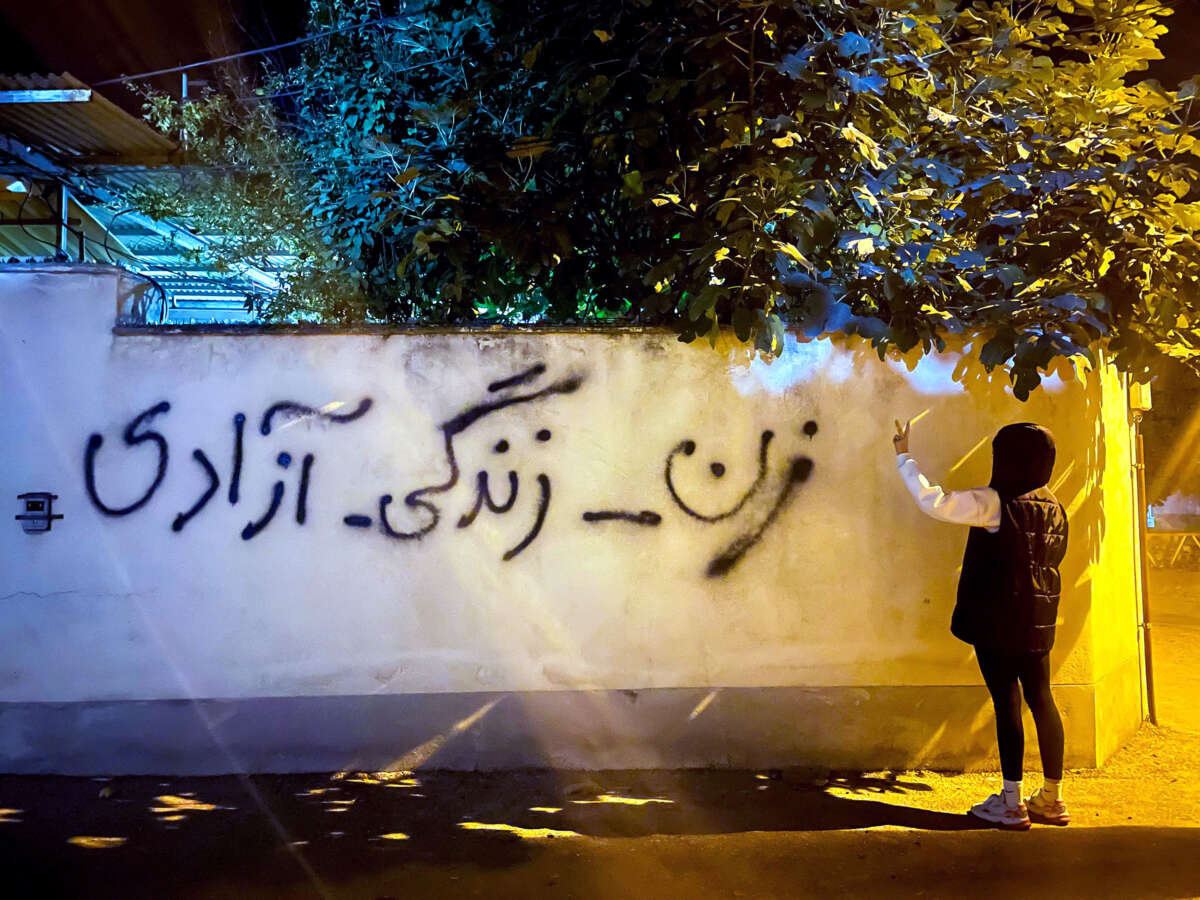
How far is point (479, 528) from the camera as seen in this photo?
4578mm

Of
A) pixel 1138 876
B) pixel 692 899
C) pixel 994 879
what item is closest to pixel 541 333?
pixel 692 899

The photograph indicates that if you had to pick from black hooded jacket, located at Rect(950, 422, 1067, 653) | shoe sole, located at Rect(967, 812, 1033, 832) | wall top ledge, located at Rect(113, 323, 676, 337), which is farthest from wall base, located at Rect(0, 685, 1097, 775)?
wall top ledge, located at Rect(113, 323, 676, 337)

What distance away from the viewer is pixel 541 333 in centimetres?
462

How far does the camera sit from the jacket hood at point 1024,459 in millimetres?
3955

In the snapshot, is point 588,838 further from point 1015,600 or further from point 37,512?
point 37,512

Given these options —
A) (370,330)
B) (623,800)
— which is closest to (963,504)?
(623,800)

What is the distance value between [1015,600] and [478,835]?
7.89 feet

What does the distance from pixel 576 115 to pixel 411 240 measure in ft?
3.59

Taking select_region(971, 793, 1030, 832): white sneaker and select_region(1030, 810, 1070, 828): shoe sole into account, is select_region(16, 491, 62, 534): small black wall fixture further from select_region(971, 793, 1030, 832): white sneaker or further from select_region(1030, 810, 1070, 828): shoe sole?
select_region(1030, 810, 1070, 828): shoe sole

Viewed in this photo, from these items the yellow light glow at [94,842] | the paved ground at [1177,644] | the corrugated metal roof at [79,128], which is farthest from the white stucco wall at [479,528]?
the paved ground at [1177,644]

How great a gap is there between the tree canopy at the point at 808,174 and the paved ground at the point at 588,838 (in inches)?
75.8

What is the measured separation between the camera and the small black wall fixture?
4508 millimetres

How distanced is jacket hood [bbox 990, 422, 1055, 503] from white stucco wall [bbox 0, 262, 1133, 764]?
669 mm

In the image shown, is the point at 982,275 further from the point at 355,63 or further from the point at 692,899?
the point at 355,63
